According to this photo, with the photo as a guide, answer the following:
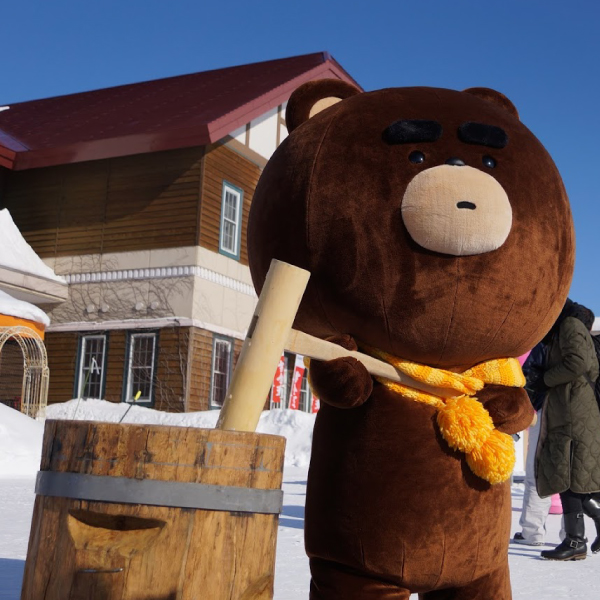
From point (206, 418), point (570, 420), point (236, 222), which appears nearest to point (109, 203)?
point (236, 222)

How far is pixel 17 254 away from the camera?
14680 mm

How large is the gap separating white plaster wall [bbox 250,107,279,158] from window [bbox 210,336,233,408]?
3.73m

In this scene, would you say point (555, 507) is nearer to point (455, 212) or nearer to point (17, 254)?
point (455, 212)

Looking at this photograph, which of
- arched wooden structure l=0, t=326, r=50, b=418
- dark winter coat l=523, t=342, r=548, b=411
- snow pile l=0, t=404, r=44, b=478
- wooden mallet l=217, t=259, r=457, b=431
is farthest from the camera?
arched wooden structure l=0, t=326, r=50, b=418

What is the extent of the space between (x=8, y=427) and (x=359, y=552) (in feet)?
28.1

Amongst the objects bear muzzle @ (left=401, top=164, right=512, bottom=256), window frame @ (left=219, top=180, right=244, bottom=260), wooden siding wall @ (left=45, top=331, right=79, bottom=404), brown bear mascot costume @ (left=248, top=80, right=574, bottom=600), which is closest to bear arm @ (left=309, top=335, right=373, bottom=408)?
brown bear mascot costume @ (left=248, top=80, right=574, bottom=600)

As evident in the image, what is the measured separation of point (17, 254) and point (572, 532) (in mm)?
11747

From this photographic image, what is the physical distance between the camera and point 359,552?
2.64 meters

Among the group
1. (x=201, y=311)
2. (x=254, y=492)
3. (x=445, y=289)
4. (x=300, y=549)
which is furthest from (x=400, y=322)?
(x=201, y=311)

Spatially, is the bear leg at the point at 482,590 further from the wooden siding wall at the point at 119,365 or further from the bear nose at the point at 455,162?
the wooden siding wall at the point at 119,365

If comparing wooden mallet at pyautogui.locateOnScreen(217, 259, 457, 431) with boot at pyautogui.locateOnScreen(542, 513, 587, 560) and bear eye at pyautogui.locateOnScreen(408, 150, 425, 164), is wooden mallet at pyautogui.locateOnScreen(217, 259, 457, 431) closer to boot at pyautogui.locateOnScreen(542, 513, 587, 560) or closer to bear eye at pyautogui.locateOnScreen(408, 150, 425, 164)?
bear eye at pyautogui.locateOnScreen(408, 150, 425, 164)

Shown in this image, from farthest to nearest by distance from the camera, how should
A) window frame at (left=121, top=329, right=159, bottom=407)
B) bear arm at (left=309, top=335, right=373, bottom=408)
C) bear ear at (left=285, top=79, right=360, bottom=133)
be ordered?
window frame at (left=121, top=329, right=159, bottom=407) → bear ear at (left=285, top=79, right=360, bottom=133) → bear arm at (left=309, top=335, right=373, bottom=408)

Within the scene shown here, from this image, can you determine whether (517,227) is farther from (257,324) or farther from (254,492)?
(254,492)

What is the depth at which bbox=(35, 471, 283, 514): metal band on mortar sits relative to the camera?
1.89 meters
